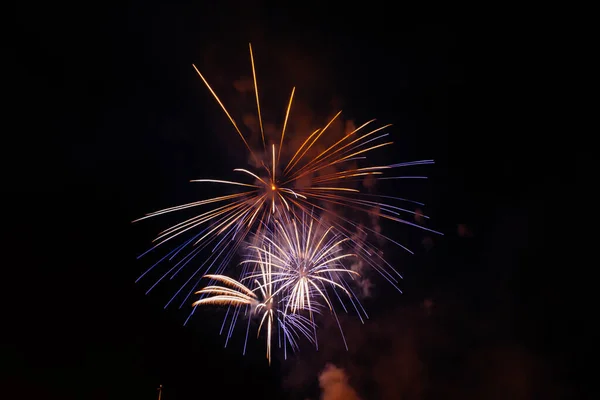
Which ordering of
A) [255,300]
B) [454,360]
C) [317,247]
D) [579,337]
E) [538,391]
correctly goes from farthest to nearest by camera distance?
[454,360], [538,391], [579,337], [255,300], [317,247]

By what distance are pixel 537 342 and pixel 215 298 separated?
684 inches

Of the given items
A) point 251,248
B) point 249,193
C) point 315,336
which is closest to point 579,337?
point 315,336

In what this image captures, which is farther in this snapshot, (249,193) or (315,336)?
(315,336)

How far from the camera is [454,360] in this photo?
22.6 m

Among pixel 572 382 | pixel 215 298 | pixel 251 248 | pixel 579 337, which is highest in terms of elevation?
pixel 251 248

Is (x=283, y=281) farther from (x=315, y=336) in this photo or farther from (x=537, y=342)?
(x=537, y=342)

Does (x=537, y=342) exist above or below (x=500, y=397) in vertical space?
above

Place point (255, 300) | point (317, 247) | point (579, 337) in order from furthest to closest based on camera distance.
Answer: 1. point (579, 337)
2. point (255, 300)
3. point (317, 247)

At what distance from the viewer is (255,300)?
15.0 m

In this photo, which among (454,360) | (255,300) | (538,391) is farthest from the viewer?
(454,360)

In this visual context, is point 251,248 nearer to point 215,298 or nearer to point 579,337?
point 215,298

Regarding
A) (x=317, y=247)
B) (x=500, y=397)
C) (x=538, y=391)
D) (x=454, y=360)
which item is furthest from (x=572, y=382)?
(x=317, y=247)

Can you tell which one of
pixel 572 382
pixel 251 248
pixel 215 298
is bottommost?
pixel 572 382

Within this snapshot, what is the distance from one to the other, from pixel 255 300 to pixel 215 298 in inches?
84.2
